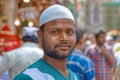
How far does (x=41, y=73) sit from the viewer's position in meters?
3.28

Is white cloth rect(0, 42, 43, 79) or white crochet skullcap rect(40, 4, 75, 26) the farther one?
white cloth rect(0, 42, 43, 79)

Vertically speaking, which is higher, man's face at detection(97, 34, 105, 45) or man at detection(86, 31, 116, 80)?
man's face at detection(97, 34, 105, 45)

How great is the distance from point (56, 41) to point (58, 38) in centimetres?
3

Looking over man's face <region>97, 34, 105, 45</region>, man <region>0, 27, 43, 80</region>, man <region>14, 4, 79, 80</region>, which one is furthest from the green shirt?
man's face <region>97, 34, 105, 45</region>

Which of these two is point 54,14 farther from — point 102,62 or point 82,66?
point 102,62

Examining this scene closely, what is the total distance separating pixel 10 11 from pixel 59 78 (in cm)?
972

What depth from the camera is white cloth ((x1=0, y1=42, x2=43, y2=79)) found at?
5.61 metres

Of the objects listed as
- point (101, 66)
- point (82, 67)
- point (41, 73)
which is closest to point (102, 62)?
point (101, 66)

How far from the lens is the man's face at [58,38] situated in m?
3.36

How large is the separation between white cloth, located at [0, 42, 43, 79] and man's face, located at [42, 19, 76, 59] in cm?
218

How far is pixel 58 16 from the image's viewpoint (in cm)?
340

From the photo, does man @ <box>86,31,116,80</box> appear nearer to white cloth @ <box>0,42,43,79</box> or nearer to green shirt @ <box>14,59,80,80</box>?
white cloth @ <box>0,42,43,79</box>

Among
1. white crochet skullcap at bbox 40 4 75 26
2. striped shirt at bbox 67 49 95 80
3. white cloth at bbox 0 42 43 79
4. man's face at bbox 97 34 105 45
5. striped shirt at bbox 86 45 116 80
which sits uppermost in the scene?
white crochet skullcap at bbox 40 4 75 26

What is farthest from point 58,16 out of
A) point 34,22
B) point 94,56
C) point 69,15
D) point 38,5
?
point 34,22
